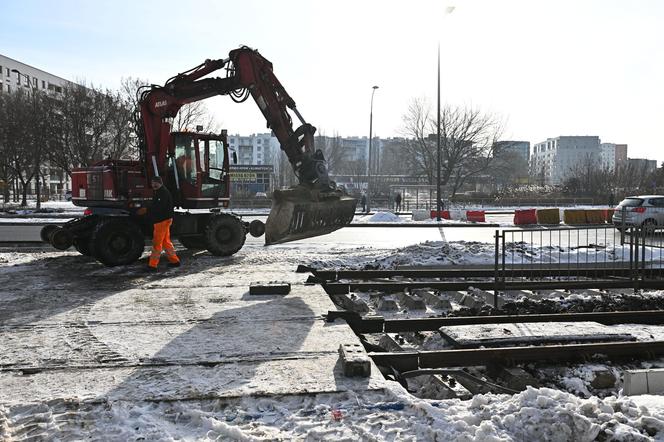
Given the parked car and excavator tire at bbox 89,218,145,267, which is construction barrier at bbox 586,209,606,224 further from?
excavator tire at bbox 89,218,145,267

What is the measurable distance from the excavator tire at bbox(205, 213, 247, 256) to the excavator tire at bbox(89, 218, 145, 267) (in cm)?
189

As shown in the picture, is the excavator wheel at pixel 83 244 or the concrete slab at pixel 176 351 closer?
the concrete slab at pixel 176 351

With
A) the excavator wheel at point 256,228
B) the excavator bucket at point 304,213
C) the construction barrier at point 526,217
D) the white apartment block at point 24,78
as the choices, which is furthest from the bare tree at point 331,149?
the excavator bucket at point 304,213

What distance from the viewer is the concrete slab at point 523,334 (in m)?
5.40

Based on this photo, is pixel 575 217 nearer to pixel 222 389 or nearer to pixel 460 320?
pixel 460 320

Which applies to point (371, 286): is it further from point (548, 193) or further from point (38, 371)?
point (548, 193)

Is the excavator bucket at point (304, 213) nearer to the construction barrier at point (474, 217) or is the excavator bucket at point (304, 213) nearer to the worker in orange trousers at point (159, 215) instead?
the worker in orange trousers at point (159, 215)

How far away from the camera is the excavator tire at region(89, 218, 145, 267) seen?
10.7m

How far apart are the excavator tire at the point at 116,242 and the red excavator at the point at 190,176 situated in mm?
20

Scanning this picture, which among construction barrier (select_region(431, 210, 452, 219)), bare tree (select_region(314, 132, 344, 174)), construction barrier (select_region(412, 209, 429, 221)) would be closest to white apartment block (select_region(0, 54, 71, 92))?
bare tree (select_region(314, 132, 344, 174))

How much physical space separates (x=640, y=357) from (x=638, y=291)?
413 centimetres

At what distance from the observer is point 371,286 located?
8773mm

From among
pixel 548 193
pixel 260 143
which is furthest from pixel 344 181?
pixel 260 143

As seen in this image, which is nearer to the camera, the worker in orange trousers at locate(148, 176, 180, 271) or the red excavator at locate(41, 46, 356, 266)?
the worker in orange trousers at locate(148, 176, 180, 271)
